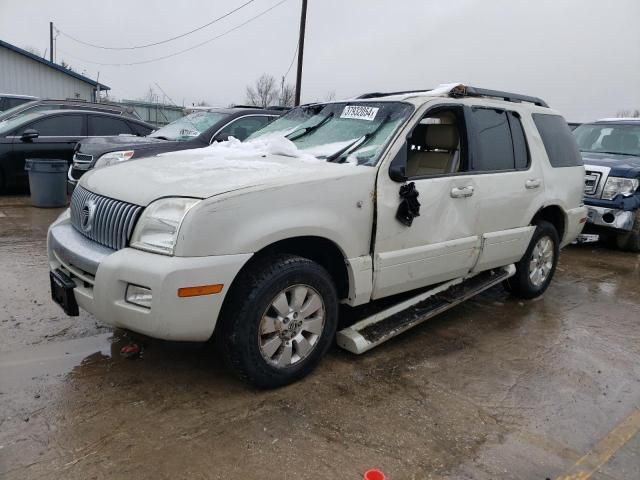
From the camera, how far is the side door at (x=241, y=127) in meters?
8.05

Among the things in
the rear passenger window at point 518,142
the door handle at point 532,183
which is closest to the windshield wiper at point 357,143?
the rear passenger window at point 518,142

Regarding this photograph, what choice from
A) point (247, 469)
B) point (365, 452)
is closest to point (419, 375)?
point (365, 452)

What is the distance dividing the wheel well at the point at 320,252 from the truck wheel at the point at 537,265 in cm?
237

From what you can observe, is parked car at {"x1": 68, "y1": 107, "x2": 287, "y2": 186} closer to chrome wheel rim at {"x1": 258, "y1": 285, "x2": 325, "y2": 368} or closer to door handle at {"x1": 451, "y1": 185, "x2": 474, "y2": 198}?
door handle at {"x1": 451, "y1": 185, "x2": 474, "y2": 198}

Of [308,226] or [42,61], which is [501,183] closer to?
[308,226]

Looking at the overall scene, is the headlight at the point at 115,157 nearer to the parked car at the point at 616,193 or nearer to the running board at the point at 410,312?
the running board at the point at 410,312

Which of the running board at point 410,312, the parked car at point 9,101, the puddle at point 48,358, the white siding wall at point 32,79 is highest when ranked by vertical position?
the white siding wall at point 32,79

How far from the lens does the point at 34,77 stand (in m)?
23.1

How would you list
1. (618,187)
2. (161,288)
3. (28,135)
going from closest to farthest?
(161,288)
(618,187)
(28,135)

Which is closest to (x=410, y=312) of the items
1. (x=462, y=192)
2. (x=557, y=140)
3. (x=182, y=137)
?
(x=462, y=192)

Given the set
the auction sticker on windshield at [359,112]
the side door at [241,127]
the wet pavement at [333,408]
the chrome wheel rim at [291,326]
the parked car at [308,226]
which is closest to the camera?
the wet pavement at [333,408]

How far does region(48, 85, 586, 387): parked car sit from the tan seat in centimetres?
1

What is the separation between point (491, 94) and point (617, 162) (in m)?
4.45

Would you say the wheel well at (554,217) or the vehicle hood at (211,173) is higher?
A: the vehicle hood at (211,173)
